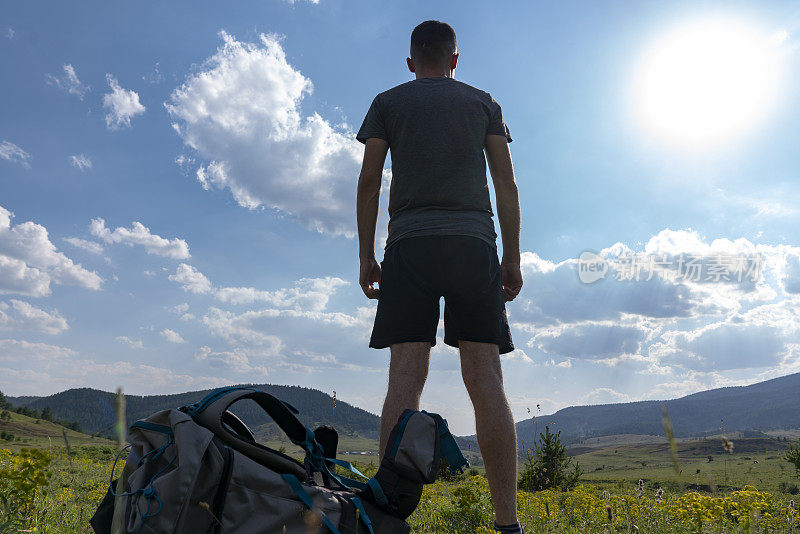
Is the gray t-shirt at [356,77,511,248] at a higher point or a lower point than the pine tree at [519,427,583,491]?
higher

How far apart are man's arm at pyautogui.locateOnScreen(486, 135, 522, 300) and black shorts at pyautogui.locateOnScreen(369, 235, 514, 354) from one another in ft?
1.59

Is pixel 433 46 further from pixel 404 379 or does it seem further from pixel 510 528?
pixel 510 528

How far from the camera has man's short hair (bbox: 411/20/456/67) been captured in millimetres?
3768

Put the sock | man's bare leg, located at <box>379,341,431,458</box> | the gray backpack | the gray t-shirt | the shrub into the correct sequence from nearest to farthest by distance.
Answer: the gray backpack < man's bare leg, located at <box>379,341,431,458</box> < the sock < the gray t-shirt < the shrub

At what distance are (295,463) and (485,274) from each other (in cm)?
162

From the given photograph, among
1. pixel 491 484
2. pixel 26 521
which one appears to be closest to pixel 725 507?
pixel 491 484

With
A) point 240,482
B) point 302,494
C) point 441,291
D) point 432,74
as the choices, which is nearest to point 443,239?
point 441,291

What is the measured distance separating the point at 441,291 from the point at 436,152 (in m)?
0.98

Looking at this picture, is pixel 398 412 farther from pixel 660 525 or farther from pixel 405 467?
pixel 660 525

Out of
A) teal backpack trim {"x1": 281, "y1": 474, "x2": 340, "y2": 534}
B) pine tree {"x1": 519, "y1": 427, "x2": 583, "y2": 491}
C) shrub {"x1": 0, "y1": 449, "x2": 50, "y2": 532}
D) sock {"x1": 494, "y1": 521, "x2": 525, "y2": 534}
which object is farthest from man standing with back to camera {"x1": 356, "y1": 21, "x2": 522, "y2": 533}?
pine tree {"x1": 519, "y1": 427, "x2": 583, "y2": 491}

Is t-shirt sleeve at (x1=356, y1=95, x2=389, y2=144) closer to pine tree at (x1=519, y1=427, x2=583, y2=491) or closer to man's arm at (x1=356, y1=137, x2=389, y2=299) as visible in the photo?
man's arm at (x1=356, y1=137, x2=389, y2=299)

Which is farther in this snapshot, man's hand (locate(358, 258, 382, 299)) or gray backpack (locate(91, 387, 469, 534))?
man's hand (locate(358, 258, 382, 299))

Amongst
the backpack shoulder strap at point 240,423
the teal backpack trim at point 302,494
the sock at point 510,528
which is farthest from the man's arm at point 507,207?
the teal backpack trim at point 302,494

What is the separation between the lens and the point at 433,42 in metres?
3.78
